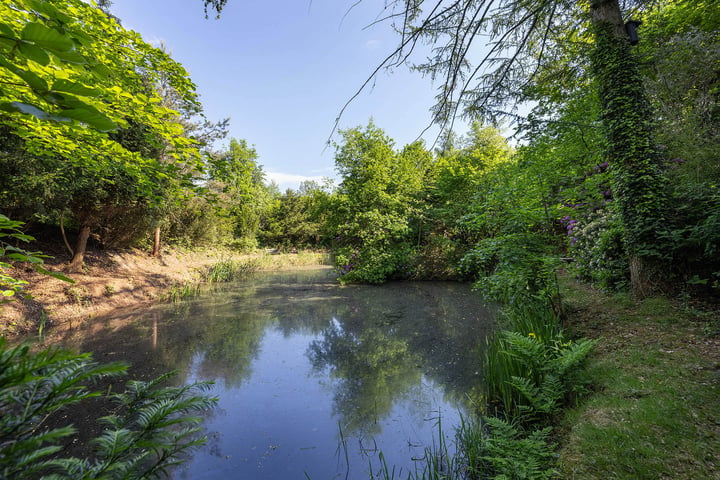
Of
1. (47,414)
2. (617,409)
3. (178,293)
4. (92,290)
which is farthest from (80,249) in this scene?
(617,409)

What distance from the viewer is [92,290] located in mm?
7590

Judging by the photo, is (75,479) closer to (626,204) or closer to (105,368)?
(105,368)

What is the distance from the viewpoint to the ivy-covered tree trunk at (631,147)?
12.8 feet

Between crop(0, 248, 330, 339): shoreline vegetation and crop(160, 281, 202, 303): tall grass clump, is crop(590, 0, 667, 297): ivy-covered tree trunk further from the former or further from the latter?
crop(160, 281, 202, 303): tall grass clump

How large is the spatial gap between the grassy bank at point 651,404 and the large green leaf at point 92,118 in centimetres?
299

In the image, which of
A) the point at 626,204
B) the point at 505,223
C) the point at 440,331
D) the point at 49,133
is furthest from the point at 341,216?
the point at 49,133

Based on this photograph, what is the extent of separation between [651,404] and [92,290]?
35.4 feet

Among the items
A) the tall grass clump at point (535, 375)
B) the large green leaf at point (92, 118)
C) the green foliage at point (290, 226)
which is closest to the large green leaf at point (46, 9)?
the large green leaf at point (92, 118)

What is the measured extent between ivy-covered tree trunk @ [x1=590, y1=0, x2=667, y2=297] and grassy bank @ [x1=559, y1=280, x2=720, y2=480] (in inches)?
27.9

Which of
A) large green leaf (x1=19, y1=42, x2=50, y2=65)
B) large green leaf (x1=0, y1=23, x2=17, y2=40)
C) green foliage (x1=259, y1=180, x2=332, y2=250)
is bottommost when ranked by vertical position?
large green leaf (x1=19, y1=42, x2=50, y2=65)

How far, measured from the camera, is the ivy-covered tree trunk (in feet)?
12.8

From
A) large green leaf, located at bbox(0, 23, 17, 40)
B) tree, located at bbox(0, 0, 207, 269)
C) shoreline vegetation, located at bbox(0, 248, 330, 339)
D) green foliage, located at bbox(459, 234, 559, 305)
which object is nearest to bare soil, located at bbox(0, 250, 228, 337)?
shoreline vegetation, located at bbox(0, 248, 330, 339)

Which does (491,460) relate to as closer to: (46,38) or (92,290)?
(46,38)

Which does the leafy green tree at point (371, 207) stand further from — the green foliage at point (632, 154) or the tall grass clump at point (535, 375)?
the tall grass clump at point (535, 375)
